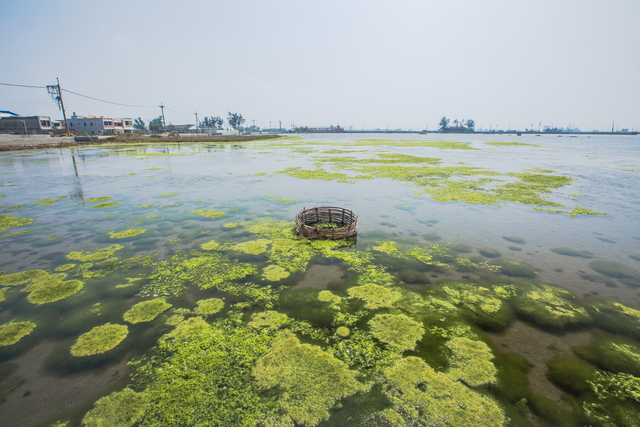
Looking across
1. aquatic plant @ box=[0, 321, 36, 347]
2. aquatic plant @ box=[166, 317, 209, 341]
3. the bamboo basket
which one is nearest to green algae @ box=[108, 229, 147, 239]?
aquatic plant @ box=[0, 321, 36, 347]

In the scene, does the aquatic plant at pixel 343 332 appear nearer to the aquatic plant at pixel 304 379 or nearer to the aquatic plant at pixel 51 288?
the aquatic plant at pixel 304 379

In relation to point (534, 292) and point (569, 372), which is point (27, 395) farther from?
point (534, 292)

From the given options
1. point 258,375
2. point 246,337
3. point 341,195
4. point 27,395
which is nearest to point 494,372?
point 258,375

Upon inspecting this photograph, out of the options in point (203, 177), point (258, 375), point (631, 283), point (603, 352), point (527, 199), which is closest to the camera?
point (258, 375)

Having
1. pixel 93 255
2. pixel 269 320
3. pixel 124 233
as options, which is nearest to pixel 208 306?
pixel 269 320

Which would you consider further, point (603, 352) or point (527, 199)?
point (527, 199)

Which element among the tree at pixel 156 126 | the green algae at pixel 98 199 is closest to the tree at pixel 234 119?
the tree at pixel 156 126

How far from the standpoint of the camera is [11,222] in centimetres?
1435

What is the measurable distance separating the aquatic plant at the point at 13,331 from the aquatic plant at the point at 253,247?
237 inches

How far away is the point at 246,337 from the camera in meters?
6.69

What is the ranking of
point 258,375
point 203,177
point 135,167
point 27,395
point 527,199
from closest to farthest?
point 27,395
point 258,375
point 527,199
point 203,177
point 135,167

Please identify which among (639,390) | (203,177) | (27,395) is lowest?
(639,390)

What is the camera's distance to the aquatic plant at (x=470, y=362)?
18.5 feet

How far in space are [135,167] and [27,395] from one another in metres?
33.2
